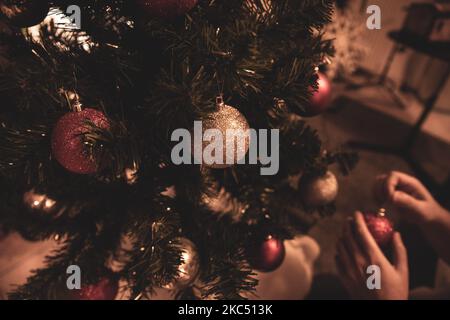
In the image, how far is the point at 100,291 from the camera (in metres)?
0.68

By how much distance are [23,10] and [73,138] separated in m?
0.24

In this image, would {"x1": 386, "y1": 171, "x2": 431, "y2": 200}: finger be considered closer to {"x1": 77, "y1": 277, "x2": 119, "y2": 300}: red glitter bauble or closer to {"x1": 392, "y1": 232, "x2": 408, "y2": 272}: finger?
{"x1": 392, "y1": 232, "x2": 408, "y2": 272}: finger

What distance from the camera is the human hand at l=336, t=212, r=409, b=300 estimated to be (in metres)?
→ 0.76

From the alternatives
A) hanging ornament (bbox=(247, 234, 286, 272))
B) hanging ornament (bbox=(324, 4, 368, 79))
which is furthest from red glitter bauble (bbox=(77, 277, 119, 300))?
hanging ornament (bbox=(324, 4, 368, 79))

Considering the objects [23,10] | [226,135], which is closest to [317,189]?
[226,135]

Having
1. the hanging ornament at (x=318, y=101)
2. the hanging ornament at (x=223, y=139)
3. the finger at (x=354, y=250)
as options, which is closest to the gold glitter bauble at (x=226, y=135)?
the hanging ornament at (x=223, y=139)

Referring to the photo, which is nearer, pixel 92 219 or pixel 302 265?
pixel 92 219

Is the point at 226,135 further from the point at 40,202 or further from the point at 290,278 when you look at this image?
the point at 290,278

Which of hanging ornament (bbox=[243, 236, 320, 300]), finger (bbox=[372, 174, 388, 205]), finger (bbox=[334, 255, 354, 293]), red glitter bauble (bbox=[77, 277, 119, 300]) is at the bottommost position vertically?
hanging ornament (bbox=[243, 236, 320, 300])

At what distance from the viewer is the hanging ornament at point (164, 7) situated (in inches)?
16.4

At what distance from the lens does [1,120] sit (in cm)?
52

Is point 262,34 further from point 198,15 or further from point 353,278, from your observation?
point 353,278

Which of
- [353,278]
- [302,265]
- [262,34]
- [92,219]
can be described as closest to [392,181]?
[353,278]

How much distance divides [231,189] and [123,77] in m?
0.36
